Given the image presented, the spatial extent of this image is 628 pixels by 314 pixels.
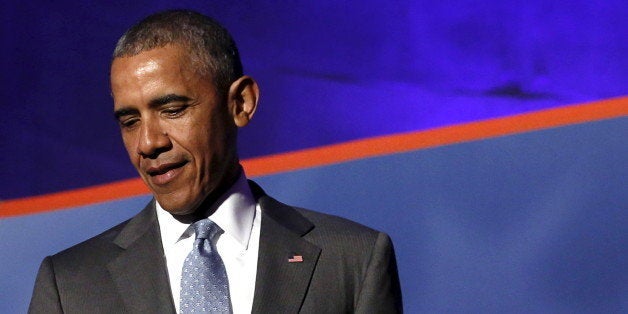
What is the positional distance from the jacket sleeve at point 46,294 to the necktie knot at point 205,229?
236mm

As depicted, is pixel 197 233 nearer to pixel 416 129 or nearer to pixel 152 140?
pixel 152 140

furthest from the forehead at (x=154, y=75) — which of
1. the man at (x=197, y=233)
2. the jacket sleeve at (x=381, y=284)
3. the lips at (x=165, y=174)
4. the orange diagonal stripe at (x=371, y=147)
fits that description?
the orange diagonal stripe at (x=371, y=147)

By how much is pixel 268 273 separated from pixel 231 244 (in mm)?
82

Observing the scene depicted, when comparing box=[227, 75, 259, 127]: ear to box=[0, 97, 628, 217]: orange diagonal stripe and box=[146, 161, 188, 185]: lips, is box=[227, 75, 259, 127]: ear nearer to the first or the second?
box=[146, 161, 188, 185]: lips

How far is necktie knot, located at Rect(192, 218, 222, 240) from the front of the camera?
1979mm

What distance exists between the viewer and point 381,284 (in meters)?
2.03

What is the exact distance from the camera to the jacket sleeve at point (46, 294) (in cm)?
197

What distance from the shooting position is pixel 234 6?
9.35 feet

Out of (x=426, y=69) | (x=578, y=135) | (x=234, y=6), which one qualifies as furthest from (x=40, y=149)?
(x=578, y=135)

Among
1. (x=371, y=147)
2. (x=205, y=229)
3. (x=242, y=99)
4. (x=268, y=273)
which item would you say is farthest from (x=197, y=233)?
(x=371, y=147)

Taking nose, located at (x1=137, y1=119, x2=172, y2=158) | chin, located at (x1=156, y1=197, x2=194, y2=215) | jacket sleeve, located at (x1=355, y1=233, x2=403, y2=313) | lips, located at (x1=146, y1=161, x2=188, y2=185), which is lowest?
jacket sleeve, located at (x1=355, y1=233, x2=403, y2=313)

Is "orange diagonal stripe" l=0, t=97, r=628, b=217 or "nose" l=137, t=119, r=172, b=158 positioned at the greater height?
"orange diagonal stripe" l=0, t=97, r=628, b=217

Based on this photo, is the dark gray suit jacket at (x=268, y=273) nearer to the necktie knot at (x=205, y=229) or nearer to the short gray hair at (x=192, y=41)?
the necktie knot at (x=205, y=229)

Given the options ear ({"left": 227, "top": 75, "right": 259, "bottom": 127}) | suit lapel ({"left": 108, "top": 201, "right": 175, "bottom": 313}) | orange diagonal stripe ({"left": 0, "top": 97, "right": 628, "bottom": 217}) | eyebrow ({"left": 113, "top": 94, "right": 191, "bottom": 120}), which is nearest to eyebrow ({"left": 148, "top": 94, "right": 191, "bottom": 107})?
eyebrow ({"left": 113, "top": 94, "right": 191, "bottom": 120})
